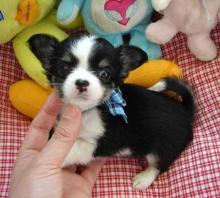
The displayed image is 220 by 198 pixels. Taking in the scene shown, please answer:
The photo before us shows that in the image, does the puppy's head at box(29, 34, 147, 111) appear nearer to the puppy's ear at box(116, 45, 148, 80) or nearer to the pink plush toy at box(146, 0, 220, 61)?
the puppy's ear at box(116, 45, 148, 80)

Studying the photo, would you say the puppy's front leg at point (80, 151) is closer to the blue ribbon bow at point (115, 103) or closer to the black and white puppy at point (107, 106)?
the black and white puppy at point (107, 106)

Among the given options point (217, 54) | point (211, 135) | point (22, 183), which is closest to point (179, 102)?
point (211, 135)

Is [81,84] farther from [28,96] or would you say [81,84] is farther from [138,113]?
[28,96]

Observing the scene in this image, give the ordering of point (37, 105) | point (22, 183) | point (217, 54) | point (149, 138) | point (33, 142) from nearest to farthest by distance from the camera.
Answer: point (22, 183) → point (33, 142) → point (149, 138) → point (37, 105) → point (217, 54)

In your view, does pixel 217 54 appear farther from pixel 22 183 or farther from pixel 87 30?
pixel 22 183

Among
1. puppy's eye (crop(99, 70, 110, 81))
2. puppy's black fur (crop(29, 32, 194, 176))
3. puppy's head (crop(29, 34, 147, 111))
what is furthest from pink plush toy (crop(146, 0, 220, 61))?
puppy's eye (crop(99, 70, 110, 81))

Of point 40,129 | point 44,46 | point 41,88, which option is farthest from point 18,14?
point 40,129
